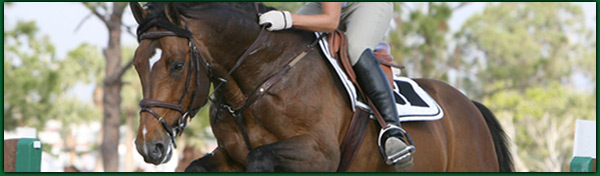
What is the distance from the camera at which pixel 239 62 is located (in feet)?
13.8

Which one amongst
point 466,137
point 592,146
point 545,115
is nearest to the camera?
point 592,146

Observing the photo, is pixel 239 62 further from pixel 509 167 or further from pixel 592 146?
pixel 509 167

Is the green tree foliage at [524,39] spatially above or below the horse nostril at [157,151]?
above

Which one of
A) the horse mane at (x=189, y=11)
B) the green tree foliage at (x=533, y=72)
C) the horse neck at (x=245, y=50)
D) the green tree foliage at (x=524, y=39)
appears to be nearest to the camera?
the horse mane at (x=189, y=11)

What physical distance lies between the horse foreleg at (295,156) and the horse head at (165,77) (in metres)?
0.45

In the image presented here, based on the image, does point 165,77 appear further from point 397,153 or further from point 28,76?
point 28,76

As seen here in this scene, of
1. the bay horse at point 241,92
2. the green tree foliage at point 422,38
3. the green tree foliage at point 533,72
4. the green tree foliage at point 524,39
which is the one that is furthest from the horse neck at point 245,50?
the green tree foliage at point 524,39

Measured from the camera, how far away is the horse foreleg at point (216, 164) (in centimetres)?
427

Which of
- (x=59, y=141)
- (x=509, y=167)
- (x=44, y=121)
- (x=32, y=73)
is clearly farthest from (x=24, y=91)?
(x=59, y=141)

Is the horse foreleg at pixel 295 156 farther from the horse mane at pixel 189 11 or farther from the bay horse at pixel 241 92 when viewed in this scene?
the horse mane at pixel 189 11

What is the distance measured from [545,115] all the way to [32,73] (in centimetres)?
1653

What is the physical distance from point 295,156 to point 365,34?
3.19 ft

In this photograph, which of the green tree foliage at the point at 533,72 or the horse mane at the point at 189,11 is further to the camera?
the green tree foliage at the point at 533,72

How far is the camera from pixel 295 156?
13.1 ft
